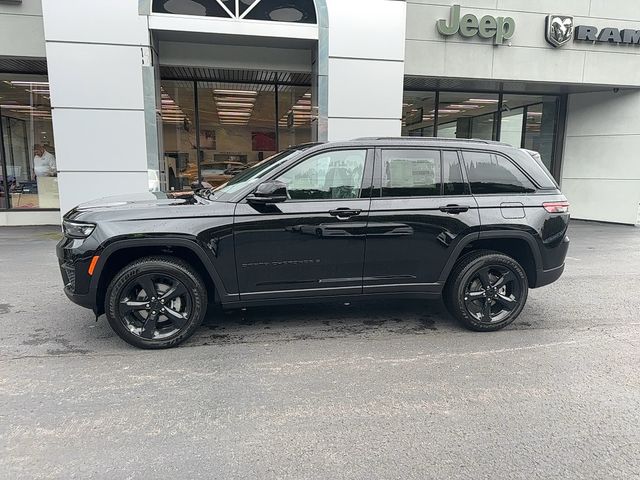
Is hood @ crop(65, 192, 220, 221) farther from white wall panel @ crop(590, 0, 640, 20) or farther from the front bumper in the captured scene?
white wall panel @ crop(590, 0, 640, 20)

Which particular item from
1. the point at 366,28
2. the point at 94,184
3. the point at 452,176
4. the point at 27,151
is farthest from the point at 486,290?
the point at 27,151

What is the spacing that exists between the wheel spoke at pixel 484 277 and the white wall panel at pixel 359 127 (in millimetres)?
5387

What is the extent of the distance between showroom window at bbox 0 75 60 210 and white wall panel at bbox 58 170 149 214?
3381mm

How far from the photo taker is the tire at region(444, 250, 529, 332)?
458cm

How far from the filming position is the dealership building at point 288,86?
860cm

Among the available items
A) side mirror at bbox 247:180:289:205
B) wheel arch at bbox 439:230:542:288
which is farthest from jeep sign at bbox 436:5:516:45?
side mirror at bbox 247:180:289:205

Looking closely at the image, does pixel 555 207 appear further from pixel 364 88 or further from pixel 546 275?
pixel 364 88

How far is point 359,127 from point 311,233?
5760 mm

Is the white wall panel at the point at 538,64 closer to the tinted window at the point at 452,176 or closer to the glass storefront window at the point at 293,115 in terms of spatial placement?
the glass storefront window at the point at 293,115

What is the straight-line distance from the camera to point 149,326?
4.07 metres

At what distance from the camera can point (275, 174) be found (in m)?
4.20

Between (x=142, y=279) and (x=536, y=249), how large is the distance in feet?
12.4

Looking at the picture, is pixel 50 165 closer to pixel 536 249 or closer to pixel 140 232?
pixel 140 232

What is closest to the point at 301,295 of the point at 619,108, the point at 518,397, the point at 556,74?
the point at 518,397
